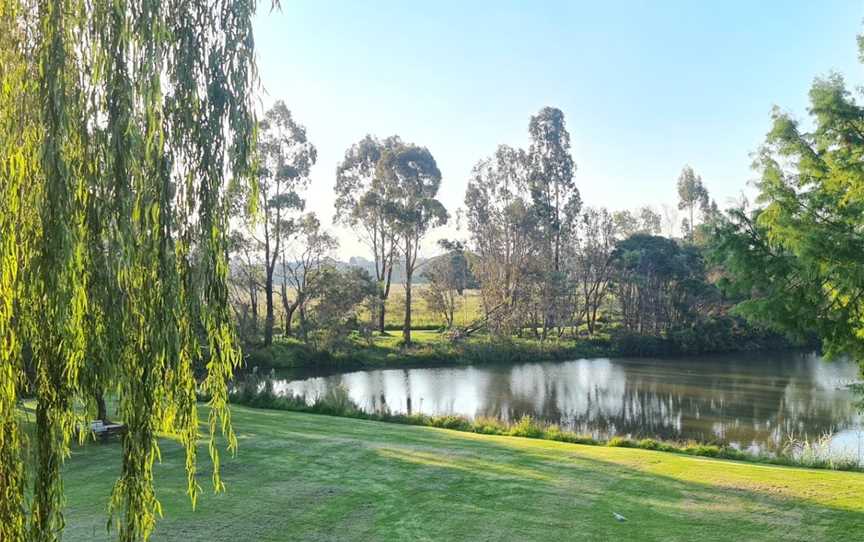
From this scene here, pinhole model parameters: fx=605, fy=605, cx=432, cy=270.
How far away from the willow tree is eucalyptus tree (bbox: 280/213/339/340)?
27.0 m

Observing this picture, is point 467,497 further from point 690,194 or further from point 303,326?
point 690,194

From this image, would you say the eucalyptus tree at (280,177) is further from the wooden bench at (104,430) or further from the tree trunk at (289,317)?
the wooden bench at (104,430)

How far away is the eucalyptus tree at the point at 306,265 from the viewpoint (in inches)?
1219

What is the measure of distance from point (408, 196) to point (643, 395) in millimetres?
19464

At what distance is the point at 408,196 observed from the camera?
3672cm

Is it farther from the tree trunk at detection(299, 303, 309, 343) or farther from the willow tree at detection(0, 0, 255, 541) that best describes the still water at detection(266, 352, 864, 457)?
the willow tree at detection(0, 0, 255, 541)

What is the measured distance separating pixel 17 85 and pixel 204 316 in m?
1.60

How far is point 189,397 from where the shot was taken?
12.6ft

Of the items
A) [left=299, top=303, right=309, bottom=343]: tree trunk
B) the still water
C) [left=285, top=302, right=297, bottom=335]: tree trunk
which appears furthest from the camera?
[left=285, top=302, right=297, bottom=335]: tree trunk

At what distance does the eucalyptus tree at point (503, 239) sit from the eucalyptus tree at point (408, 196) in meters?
4.57

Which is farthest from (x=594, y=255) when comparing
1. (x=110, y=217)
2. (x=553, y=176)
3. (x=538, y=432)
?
Result: (x=110, y=217)

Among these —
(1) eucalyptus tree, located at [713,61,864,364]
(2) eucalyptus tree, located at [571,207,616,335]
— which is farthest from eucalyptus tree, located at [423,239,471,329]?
(1) eucalyptus tree, located at [713,61,864,364]

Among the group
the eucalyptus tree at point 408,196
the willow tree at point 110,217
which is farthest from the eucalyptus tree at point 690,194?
the willow tree at point 110,217

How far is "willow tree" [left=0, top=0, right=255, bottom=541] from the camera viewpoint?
3.22 m
